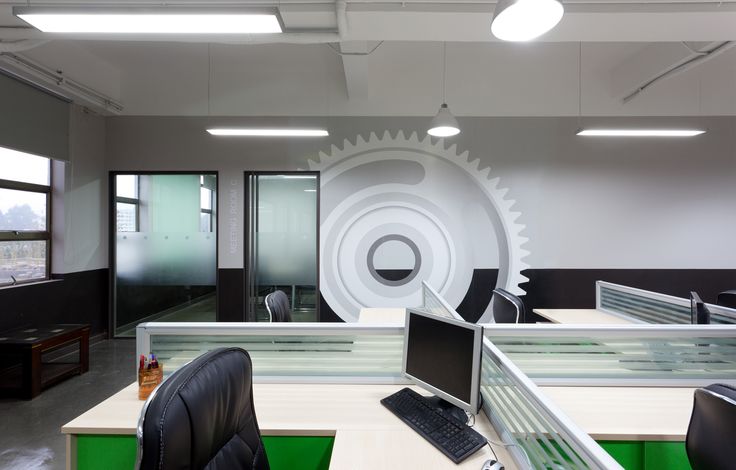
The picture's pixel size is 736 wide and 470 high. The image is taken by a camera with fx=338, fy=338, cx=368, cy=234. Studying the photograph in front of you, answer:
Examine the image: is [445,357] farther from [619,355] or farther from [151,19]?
Result: [151,19]

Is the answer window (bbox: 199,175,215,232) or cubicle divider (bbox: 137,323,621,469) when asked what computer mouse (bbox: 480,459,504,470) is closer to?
cubicle divider (bbox: 137,323,621,469)

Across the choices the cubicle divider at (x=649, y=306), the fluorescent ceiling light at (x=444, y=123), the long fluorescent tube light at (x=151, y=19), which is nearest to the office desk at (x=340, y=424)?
the cubicle divider at (x=649, y=306)

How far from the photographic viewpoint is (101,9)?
1.85 meters

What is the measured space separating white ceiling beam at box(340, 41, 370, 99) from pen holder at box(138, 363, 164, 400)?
290 cm

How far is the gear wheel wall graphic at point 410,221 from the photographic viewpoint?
13.7ft

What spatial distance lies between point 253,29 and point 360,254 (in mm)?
2720

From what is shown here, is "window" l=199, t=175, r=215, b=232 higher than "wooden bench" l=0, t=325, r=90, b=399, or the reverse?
"window" l=199, t=175, r=215, b=232

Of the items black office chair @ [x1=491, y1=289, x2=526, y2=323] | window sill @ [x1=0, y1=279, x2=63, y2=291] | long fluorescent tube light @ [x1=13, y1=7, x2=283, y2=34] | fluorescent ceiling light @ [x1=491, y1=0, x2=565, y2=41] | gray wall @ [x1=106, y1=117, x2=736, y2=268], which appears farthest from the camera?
gray wall @ [x1=106, y1=117, x2=736, y2=268]

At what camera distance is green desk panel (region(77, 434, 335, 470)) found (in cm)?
129

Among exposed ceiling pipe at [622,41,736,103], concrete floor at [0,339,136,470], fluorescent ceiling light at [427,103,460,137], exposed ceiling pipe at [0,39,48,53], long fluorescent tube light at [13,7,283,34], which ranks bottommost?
concrete floor at [0,339,136,470]

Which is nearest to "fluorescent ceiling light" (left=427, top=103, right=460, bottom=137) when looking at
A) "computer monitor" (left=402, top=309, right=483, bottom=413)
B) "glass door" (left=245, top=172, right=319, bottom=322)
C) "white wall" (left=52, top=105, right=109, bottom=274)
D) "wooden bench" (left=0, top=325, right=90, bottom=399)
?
"glass door" (left=245, top=172, right=319, bottom=322)

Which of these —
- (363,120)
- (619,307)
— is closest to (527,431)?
(619,307)

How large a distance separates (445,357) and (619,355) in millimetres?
986

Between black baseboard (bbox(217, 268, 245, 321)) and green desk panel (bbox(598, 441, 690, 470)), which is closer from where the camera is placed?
green desk panel (bbox(598, 441, 690, 470))
